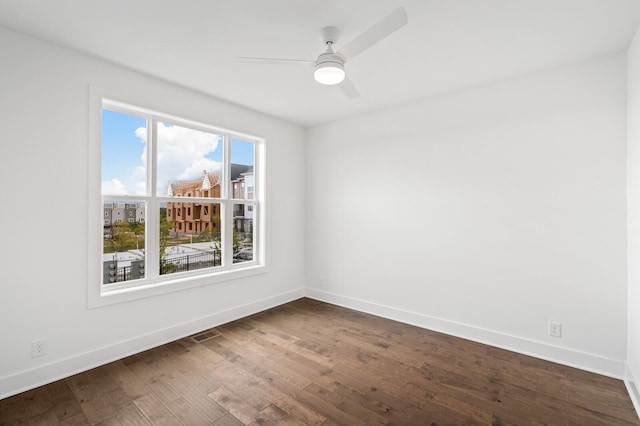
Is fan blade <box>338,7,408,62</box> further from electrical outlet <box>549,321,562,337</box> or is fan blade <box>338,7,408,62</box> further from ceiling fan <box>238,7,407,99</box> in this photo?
electrical outlet <box>549,321,562,337</box>

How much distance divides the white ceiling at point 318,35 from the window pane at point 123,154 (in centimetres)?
52

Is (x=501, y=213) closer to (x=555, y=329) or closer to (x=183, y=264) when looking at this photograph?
(x=555, y=329)

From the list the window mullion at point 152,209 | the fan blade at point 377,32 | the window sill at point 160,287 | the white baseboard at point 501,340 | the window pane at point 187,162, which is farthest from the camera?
the window pane at point 187,162

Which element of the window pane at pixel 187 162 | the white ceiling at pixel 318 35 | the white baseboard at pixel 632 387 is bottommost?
the white baseboard at pixel 632 387

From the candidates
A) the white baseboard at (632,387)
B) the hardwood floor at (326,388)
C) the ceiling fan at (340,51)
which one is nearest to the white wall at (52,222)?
the hardwood floor at (326,388)

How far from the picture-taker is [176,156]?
3307mm

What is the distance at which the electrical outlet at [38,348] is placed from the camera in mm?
2264

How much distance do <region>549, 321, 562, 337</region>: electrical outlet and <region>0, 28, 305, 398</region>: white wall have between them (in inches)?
145

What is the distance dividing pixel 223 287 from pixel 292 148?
2.25 meters

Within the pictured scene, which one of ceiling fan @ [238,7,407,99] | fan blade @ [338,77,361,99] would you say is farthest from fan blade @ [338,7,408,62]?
fan blade @ [338,77,361,99]

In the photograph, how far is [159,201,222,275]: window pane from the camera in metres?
3.22


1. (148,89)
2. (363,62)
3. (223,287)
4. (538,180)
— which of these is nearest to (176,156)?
(148,89)

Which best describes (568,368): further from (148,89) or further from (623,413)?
(148,89)

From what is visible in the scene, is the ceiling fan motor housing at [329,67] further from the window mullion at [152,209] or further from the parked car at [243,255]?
the parked car at [243,255]
